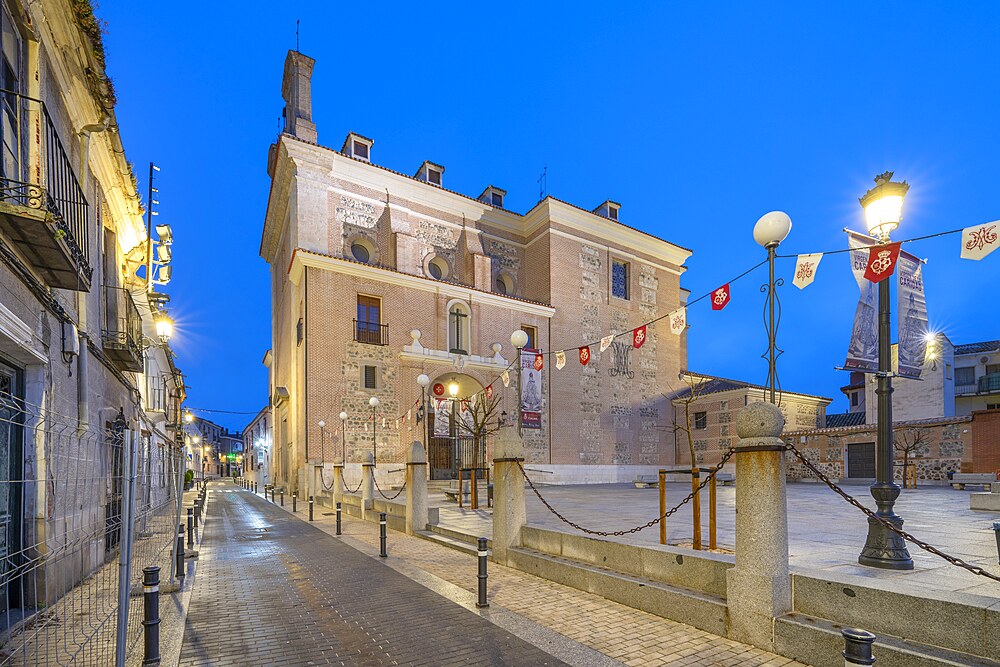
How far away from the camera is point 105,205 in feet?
36.3

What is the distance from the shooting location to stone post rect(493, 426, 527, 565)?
8703 millimetres

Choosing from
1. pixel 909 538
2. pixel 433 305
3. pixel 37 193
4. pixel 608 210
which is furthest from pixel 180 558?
pixel 608 210

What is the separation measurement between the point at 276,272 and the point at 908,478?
A: 111ft

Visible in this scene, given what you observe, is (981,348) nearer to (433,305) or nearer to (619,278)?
(619,278)

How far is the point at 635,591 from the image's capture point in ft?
20.6

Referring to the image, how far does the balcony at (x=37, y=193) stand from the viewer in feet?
17.5

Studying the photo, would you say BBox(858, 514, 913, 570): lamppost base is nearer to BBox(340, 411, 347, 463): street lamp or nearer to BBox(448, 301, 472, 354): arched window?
BBox(340, 411, 347, 463): street lamp

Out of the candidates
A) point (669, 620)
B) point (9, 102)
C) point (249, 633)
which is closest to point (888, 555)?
point (669, 620)

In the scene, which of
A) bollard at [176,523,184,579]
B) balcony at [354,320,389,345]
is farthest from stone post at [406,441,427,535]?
balcony at [354,320,389,345]

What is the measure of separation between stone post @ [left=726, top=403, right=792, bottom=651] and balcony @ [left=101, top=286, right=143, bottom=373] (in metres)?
11.2

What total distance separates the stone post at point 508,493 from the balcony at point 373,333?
16471 mm

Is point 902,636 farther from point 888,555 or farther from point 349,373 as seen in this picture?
point 349,373

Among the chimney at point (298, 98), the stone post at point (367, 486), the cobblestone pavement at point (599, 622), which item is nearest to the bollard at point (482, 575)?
the cobblestone pavement at point (599, 622)

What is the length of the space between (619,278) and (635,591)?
28900mm
